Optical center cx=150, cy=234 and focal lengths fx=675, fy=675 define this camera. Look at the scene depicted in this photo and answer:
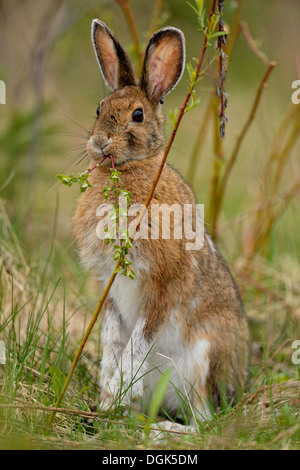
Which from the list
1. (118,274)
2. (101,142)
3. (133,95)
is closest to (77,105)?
(133,95)

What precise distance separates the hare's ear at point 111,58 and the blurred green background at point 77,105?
0.25 meters

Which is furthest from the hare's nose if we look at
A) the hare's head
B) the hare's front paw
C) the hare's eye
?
the hare's front paw

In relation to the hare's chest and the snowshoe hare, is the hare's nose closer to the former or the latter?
the snowshoe hare

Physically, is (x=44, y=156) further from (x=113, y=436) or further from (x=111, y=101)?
(x=113, y=436)

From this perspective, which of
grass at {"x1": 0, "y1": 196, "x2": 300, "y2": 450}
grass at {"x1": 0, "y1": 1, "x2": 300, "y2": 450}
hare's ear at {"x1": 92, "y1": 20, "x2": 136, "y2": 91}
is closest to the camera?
grass at {"x1": 0, "y1": 196, "x2": 300, "y2": 450}

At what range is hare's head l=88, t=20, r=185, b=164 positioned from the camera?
12.2 ft

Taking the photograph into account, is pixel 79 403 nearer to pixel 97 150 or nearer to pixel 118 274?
pixel 118 274

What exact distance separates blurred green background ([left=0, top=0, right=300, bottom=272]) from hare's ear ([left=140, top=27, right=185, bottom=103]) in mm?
469

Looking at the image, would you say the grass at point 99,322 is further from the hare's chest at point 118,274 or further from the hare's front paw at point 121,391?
the hare's chest at point 118,274

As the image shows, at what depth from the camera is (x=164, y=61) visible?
390 cm

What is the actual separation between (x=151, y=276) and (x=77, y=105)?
6728 mm

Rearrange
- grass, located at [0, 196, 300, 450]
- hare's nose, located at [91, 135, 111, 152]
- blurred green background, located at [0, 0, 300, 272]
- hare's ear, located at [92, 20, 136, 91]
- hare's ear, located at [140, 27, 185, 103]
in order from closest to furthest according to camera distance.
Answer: grass, located at [0, 196, 300, 450] < hare's nose, located at [91, 135, 111, 152] < hare's ear, located at [140, 27, 185, 103] < hare's ear, located at [92, 20, 136, 91] < blurred green background, located at [0, 0, 300, 272]

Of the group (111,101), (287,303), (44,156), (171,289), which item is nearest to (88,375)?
(171,289)

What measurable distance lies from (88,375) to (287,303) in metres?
2.15
